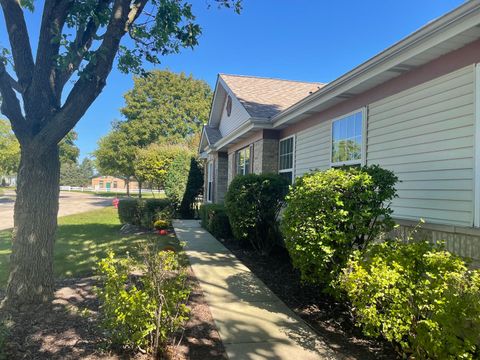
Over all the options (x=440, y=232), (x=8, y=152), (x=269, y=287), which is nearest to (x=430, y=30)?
(x=440, y=232)

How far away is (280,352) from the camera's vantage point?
3.69 m

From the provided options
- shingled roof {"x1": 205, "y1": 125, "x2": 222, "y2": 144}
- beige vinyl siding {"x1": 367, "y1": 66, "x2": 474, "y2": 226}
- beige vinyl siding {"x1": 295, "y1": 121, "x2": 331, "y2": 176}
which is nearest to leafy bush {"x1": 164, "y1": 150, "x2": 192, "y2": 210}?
shingled roof {"x1": 205, "y1": 125, "x2": 222, "y2": 144}

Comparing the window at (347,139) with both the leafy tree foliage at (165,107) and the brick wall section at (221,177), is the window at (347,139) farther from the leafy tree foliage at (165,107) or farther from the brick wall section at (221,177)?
the leafy tree foliage at (165,107)

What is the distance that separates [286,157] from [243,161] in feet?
12.5

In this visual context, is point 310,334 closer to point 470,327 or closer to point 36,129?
point 470,327

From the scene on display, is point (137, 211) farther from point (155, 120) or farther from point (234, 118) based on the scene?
point (155, 120)

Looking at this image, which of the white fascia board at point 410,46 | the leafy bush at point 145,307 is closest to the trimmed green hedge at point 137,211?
the white fascia board at point 410,46

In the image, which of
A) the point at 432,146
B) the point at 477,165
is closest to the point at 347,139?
the point at 432,146

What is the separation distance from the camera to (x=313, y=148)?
874 centimetres

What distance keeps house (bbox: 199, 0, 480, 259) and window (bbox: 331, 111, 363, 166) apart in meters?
0.02

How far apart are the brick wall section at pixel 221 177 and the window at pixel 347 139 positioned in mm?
10413

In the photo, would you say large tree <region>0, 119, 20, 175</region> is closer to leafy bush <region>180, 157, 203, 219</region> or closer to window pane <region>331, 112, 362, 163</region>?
leafy bush <region>180, 157, 203, 219</region>

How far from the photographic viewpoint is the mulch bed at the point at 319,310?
3.79 metres

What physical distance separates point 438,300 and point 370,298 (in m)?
0.63
